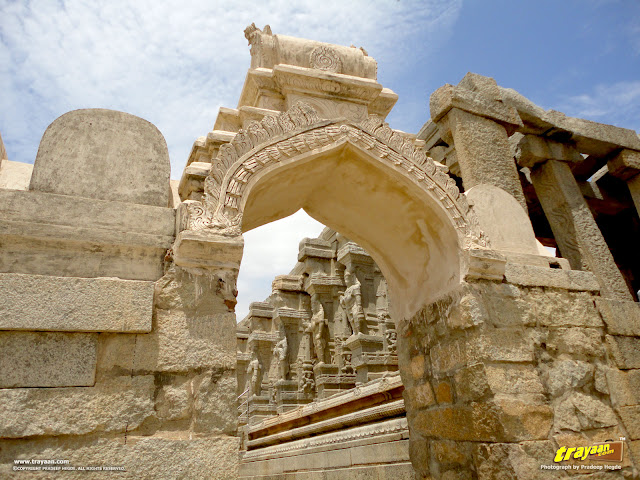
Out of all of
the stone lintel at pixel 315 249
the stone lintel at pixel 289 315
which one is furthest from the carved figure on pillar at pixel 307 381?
the stone lintel at pixel 315 249

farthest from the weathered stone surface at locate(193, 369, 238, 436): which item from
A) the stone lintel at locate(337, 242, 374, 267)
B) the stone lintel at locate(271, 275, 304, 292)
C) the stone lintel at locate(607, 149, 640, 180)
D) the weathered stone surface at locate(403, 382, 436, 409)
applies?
the stone lintel at locate(271, 275, 304, 292)

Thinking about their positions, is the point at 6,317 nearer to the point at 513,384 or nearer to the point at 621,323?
the point at 513,384

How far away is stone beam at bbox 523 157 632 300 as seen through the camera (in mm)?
5457

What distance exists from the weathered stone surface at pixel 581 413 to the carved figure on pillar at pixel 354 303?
7.28 m

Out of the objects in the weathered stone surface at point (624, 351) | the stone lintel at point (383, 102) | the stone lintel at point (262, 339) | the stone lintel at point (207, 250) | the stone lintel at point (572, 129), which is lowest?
the weathered stone surface at point (624, 351)

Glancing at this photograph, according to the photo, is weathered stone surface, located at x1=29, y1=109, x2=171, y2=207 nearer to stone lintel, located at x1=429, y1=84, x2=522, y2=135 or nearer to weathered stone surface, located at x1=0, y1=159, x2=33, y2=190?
weathered stone surface, located at x1=0, y1=159, x2=33, y2=190

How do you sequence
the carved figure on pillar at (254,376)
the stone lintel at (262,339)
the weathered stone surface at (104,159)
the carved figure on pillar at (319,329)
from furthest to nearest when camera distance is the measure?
the stone lintel at (262,339) < the carved figure on pillar at (254,376) < the carved figure on pillar at (319,329) < the weathered stone surface at (104,159)

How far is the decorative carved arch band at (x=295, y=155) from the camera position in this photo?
2.86m

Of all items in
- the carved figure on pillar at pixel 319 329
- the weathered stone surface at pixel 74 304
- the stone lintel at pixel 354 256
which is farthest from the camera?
the carved figure on pillar at pixel 319 329

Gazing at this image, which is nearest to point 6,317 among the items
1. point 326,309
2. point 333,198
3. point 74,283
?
point 74,283

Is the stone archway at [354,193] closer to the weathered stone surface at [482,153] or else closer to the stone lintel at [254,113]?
the stone lintel at [254,113]

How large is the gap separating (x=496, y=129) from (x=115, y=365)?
15.9 ft

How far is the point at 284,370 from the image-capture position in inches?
510

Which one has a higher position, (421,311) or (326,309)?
(326,309)
